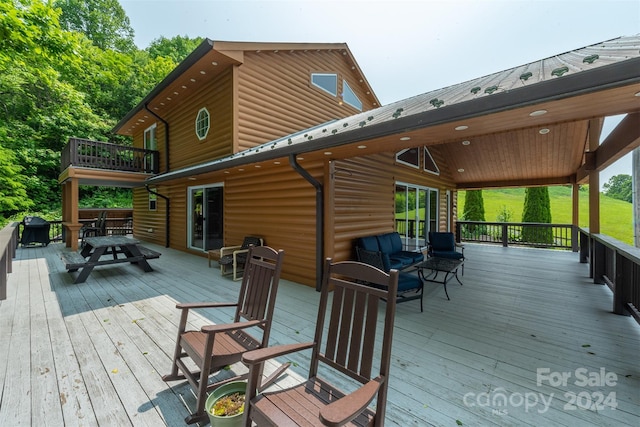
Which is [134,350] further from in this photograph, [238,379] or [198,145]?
[198,145]

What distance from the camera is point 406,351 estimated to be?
8.48ft

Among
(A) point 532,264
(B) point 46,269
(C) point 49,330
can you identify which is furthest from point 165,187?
(A) point 532,264

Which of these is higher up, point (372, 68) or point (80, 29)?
point (80, 29)

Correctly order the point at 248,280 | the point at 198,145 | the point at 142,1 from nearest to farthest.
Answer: the point at 248,280 → the point at 198,145 → the point at 142,1

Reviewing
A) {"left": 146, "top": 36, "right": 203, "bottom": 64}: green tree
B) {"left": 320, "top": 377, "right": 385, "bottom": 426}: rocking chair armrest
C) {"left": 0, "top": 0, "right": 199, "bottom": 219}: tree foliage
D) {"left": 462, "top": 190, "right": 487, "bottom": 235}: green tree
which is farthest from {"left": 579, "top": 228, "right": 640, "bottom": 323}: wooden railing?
{"left": 146, "top": 36, "right": 203, "bottom": 64}: green tree

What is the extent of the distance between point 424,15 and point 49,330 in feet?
26.6

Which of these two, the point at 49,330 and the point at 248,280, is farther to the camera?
the point at 49,330

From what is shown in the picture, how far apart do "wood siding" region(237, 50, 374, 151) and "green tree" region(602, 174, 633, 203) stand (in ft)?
89.0

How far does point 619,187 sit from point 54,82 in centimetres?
3896

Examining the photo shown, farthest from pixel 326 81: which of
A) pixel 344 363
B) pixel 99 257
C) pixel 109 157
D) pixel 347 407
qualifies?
pixel 347 407

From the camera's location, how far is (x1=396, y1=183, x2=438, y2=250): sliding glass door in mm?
6766

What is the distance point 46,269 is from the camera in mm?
5809

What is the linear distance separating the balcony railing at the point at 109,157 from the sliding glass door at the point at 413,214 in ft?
28.5

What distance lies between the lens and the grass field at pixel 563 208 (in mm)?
14438
